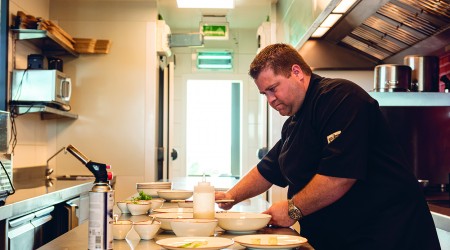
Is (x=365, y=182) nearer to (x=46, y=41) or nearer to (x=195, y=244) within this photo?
(x=195, y=244)

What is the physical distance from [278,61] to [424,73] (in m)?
1.50

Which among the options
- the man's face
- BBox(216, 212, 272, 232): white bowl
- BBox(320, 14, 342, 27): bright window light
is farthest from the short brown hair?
BBox(320, 14, 342, 27): bright window light

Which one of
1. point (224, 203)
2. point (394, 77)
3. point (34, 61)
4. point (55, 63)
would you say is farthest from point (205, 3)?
point (224, 203)

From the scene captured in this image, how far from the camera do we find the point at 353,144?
1.90m

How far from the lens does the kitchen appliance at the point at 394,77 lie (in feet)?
10.9

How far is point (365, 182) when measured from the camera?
6.45 feet

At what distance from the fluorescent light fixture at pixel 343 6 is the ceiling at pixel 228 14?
109 inches

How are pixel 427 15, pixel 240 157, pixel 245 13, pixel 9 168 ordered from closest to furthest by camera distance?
pixel 427 15 → pixel 9 168 → pixel 245 13 → pixel 240 157

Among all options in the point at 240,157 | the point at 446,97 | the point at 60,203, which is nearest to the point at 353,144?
the point at 446,97

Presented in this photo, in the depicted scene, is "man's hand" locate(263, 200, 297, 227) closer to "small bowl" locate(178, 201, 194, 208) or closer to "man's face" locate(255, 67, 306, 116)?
"man's face" locate(255, 67, 306, 116)

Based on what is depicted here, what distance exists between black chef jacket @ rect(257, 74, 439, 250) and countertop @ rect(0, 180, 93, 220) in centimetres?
159

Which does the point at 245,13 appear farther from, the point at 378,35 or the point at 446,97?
the point at 446,97

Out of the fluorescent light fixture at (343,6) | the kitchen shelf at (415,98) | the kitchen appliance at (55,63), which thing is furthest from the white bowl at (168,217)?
the kitchen appliance at (55,63)

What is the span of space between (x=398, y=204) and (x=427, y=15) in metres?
1.38
